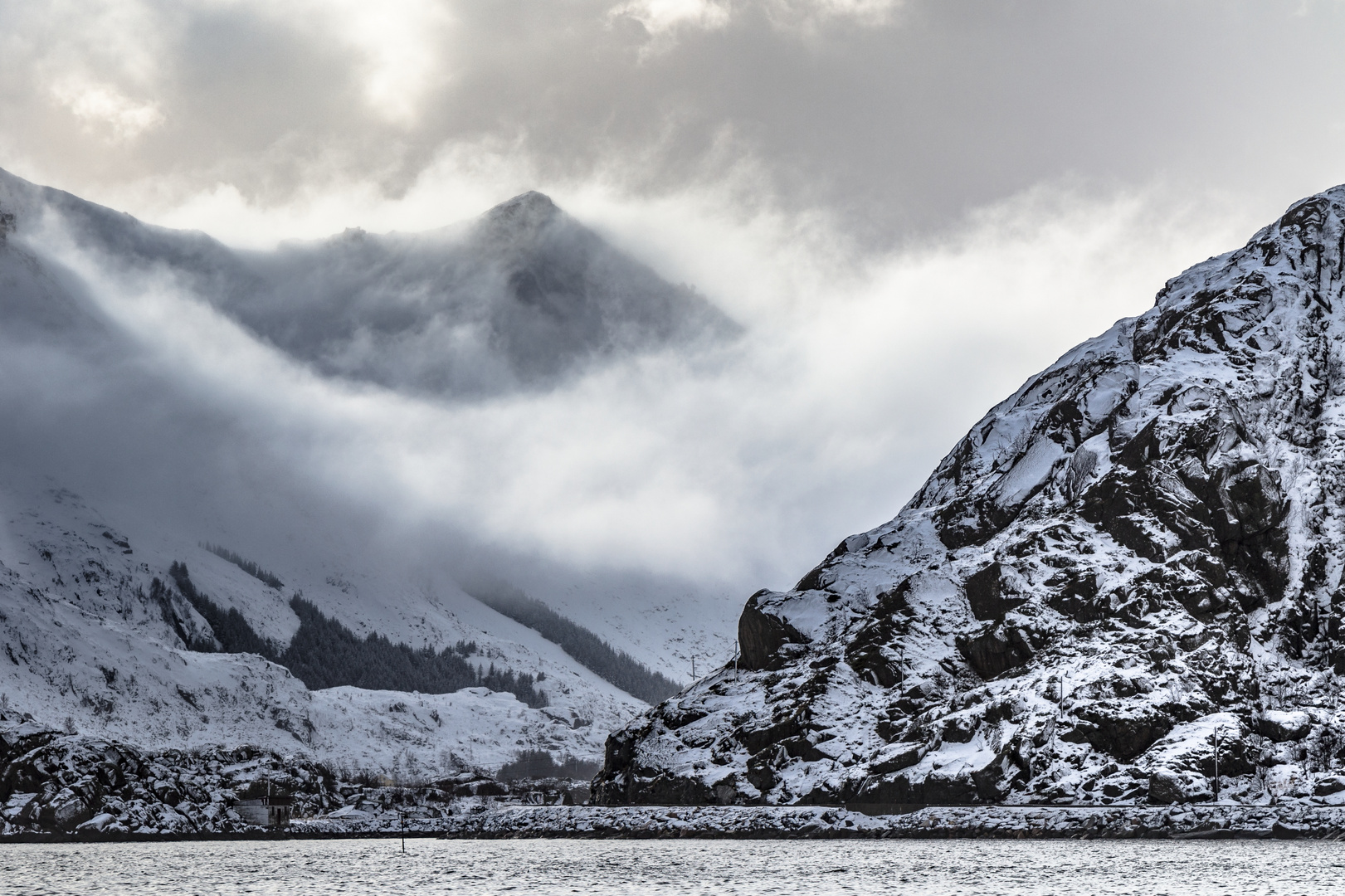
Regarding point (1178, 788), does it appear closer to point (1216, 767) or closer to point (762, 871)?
point (1216, 767)

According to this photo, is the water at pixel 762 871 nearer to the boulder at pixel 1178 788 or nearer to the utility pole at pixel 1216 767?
the boulder at pixel 1178 788

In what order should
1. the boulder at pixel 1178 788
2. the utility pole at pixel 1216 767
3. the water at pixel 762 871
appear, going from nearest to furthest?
the water at pixel 762 871 → the boulder at pixel 1178 788 → the utility pole at pixel 1216 767

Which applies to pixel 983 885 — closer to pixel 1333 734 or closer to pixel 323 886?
pixel 323 886

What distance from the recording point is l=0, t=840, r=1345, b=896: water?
4675 inches

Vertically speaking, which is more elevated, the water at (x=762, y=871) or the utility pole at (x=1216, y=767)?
the utility pole at (x=1216, y=767)

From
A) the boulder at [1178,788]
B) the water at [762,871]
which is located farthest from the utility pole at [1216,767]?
the water at [762,871]

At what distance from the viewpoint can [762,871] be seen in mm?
144000

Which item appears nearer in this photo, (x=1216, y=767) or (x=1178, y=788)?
(x=1178, y=788)

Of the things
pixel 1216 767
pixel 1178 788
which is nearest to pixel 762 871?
pixel 1178 788

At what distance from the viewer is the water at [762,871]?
119m

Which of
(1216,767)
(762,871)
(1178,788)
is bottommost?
(762,871)

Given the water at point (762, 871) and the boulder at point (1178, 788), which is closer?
the water at point (762, 871)

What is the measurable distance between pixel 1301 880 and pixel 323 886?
89397mm

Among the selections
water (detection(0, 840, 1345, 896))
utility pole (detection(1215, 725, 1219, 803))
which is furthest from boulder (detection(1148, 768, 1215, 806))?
water (detection(0, 840, 1345, 896))
